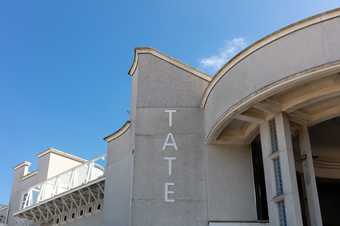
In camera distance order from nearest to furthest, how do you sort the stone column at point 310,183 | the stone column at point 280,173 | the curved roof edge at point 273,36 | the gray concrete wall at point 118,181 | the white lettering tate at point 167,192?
the curved roof edge at point 273,36 → the stone column at point 280,173 → the stone column at point 310,183 → the white lettering tate at point 167,192 → the gray concrete wall at point 118,181

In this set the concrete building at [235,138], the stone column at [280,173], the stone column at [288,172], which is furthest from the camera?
the stone column at [280,173]

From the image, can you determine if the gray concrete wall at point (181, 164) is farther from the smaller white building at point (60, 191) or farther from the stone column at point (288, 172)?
the smaller white building at point (60, 191)

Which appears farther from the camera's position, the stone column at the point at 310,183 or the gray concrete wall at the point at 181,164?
the gray concrete wall at the point at 181,164

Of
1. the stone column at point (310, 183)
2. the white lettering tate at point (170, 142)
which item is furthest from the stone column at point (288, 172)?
the white lettering tate at point (170, 142)

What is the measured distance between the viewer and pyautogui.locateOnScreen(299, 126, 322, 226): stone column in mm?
12258

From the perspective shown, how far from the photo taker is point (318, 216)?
12195mm

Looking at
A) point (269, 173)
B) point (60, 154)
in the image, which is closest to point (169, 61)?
point (269, 173)

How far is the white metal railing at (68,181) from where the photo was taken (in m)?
22.7

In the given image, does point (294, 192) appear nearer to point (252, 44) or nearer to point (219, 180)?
point (219, 180)

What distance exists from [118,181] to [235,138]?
5.08m

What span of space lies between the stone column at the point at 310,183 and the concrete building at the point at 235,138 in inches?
1.2

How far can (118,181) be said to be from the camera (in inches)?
670

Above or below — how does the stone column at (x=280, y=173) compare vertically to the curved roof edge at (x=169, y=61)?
below

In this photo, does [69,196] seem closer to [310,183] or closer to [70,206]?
[70,206]
